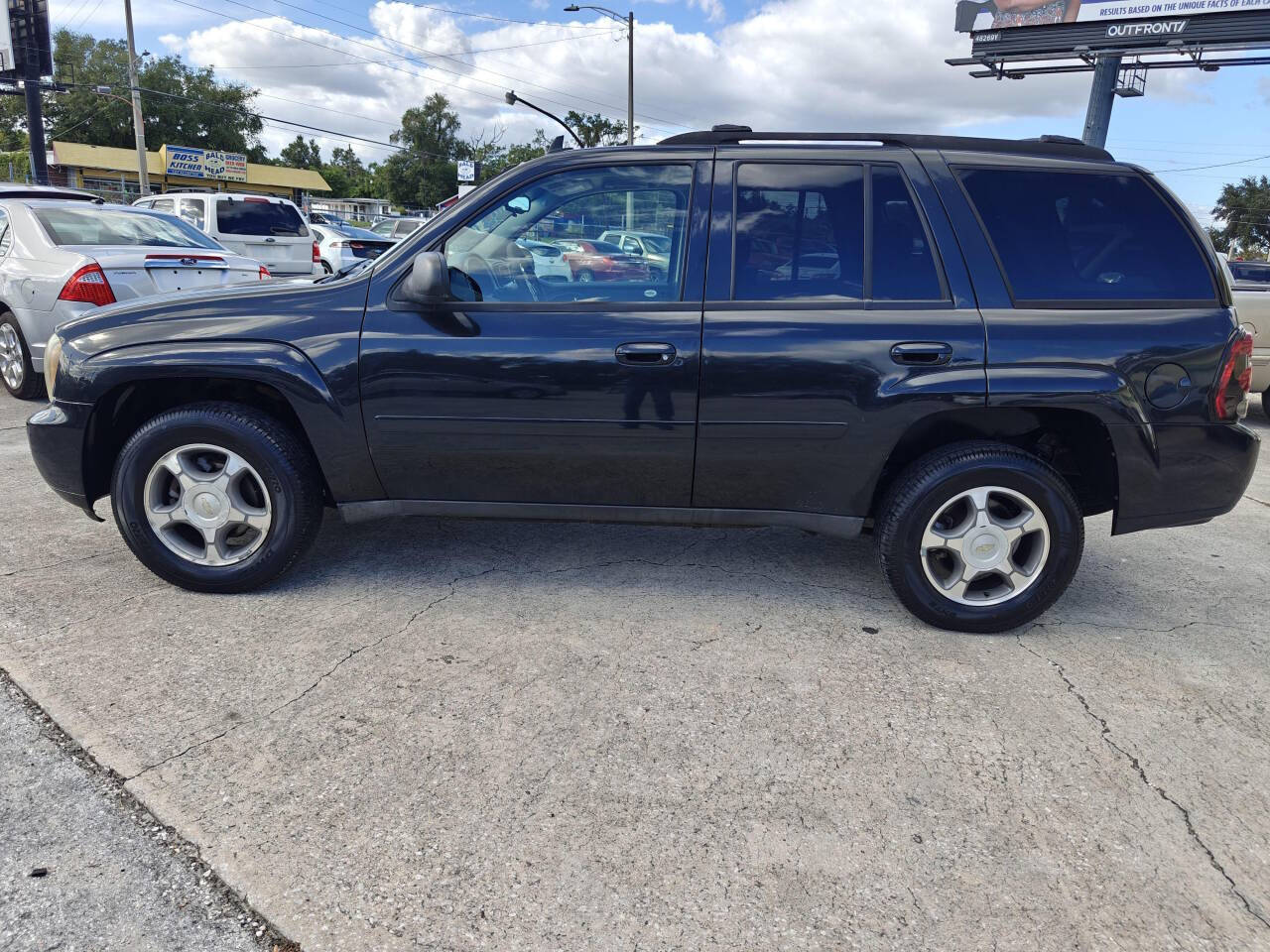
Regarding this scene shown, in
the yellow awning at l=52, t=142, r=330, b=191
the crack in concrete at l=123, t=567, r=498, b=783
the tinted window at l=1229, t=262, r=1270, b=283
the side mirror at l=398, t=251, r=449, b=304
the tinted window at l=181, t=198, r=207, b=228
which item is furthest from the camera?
the yellow awning at l=52, t=142, r=330, b=191

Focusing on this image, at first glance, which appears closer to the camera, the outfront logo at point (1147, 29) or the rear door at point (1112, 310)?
the rear door at point (1112, 310)

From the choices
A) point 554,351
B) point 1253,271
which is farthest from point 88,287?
point 1253,271

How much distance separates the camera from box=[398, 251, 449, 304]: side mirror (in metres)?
3.22

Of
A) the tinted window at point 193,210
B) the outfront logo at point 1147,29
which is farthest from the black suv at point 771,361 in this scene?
the outfront logo at point 1147,29

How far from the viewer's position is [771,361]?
3.29 meters

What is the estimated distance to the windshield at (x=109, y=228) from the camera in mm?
7449

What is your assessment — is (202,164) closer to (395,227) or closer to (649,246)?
(395,227)

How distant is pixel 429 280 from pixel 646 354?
2.70ft

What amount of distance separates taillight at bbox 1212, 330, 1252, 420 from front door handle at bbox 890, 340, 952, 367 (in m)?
1.00

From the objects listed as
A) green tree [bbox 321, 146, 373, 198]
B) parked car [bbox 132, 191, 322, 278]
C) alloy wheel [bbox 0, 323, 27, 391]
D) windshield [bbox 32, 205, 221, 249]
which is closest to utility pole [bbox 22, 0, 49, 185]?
parked car [bbox 132, 191, 322, 278]

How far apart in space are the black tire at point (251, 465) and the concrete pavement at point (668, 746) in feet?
0.40

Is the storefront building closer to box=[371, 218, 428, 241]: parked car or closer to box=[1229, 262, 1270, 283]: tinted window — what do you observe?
box=[371, 218, 428, 241]: parked car

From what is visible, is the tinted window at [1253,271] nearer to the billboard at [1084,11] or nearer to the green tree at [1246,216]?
the billboard at [1084,11]

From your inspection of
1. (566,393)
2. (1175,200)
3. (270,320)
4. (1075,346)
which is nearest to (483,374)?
(566,393)
